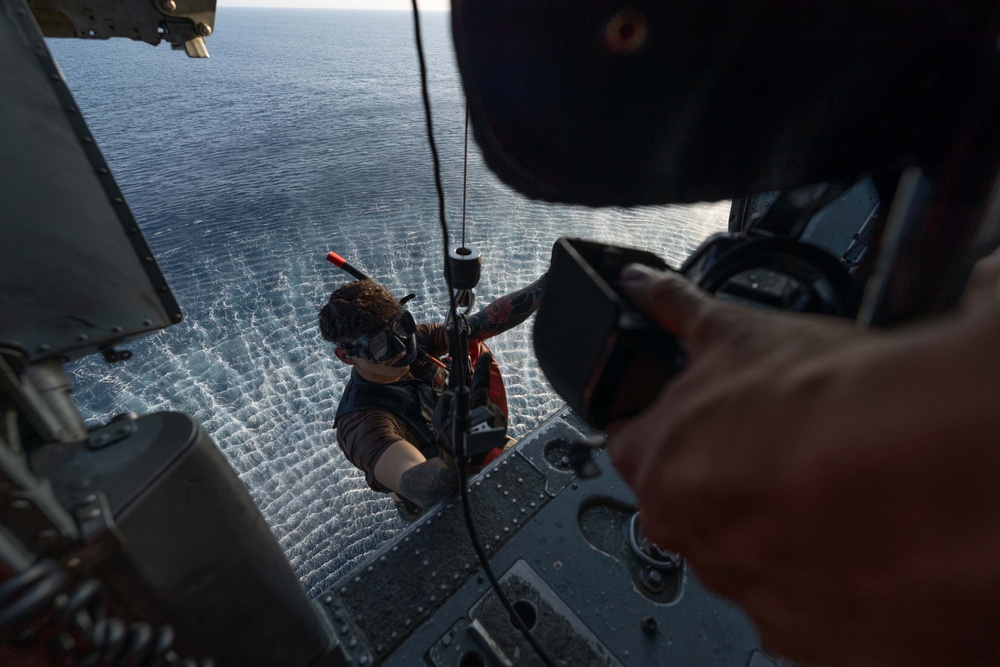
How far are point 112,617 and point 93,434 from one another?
34cm

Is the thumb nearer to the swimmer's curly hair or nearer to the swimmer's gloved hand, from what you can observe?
the swimmer's gloved hand

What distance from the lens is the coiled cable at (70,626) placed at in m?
0.61

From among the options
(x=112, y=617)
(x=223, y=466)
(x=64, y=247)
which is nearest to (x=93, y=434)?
(x=223, y=466)

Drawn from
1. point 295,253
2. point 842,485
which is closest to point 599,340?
point 842,485

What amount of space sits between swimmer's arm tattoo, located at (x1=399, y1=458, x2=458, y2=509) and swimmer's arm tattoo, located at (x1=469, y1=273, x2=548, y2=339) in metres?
1.13

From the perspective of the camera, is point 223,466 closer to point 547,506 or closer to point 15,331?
point 15,331

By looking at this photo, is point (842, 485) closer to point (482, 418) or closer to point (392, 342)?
point (482, 418)

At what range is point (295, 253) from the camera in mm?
5879

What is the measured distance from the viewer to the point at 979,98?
0.72m

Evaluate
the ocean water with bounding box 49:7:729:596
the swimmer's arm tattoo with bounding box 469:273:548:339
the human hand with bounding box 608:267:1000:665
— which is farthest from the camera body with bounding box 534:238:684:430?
the swimmer's arm tattoo with bounding box 469:273:548:339

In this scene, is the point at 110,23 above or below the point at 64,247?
above

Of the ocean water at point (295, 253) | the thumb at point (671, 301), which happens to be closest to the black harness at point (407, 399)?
the ocean water at point (295, 253)

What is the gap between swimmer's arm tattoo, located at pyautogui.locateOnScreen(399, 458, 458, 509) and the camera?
190 cm

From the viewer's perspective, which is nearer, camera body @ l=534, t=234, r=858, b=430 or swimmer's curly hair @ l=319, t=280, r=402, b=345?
camera body @ l=534, t=234, r=858, b=430
